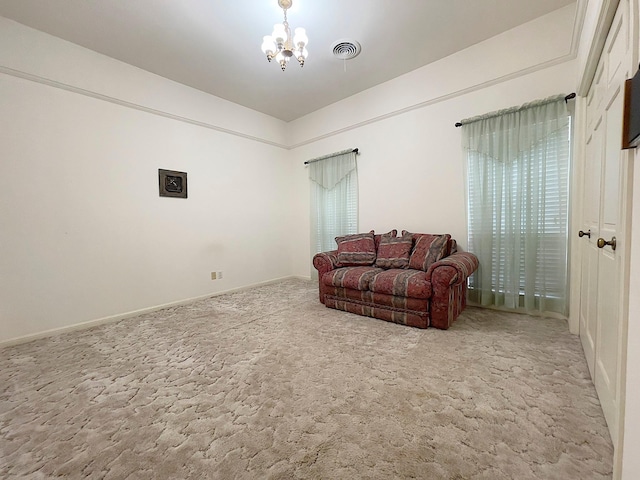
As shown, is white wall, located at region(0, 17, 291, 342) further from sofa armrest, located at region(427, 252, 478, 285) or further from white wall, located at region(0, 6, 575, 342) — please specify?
sofa armrest, located at region(427, 252, 478, 285)

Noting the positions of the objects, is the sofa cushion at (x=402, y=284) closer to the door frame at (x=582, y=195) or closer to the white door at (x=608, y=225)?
the white door at (x=608, y=225)

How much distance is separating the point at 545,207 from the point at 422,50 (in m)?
2.26

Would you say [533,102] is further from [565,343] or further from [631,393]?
[631,393]

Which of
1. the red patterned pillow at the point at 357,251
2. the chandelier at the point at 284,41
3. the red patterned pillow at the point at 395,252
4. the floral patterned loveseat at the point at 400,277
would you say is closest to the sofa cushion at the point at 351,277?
the floral patterned loveseat at the point at 400,277

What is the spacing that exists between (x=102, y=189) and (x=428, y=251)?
387cm

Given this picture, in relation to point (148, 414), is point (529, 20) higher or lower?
higher

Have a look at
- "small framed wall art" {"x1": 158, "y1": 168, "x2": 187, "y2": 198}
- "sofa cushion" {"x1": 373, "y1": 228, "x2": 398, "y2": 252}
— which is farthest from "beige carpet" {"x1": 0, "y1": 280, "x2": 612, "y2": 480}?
"small framed wall art" {"x1": 158, "y1": 168, "x2": 187, "y2": 198}

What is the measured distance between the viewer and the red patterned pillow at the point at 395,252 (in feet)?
10.4

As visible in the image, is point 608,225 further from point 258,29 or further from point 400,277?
point 258,29

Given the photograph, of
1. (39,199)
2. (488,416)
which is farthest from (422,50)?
(39,199)

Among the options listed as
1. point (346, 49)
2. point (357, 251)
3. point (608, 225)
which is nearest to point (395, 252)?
point (357, 251)

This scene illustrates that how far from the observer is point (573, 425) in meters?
1.30

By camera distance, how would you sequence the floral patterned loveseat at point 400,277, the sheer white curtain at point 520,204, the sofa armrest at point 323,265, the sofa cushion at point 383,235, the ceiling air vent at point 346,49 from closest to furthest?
1. the floral patterned loveseat at point 400,277
2. the sheer white curtain at point 520,204
3. the ceiling air vent at point 346,49
4. the sofa armrest at point 323,265
5. the sofa cushion at point 383,235

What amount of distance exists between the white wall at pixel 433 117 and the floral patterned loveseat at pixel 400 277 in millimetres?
414
